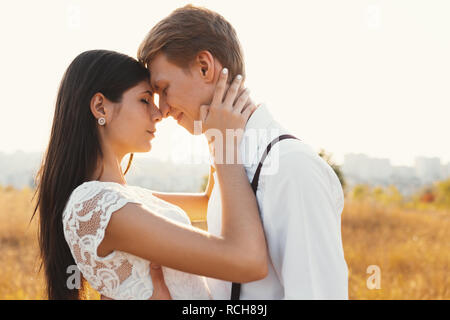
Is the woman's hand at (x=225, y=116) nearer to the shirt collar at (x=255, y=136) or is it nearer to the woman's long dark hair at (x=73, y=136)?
the shirt collar at (x=255, y=136)

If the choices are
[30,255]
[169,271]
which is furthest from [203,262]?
[30,255]

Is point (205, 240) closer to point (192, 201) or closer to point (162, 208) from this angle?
point (162, 208)

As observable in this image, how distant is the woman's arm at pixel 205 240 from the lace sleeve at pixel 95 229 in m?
0.04

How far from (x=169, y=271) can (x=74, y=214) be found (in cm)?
53

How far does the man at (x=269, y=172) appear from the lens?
6.30 feet

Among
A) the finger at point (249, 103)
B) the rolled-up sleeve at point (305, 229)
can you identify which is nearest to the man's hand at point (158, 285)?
the rolled-up sleeve at point (305, 229)

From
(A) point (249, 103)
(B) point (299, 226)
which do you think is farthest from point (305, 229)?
(A) point (249, 103)

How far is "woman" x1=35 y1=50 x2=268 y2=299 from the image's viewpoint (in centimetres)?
193

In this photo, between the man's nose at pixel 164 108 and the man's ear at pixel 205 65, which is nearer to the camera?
the man's ear at pixel 205 65

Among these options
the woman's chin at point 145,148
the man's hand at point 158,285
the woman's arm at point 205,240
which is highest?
the woman's chin at point 145,148

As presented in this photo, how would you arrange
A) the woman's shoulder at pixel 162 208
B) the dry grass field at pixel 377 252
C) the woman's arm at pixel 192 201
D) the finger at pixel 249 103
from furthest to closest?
the dry grass field at pixel 377 252 < the woman's arm at pixel 192 201 < the finger at pixel 249 103 < the woman's shoulder at pixel 162 208

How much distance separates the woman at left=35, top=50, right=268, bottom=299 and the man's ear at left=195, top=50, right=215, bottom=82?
0.25ft

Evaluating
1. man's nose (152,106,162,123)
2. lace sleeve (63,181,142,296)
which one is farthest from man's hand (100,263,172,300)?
man's nose (152,106,162,123)

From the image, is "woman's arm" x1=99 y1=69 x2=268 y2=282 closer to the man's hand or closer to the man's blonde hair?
the man's hand
